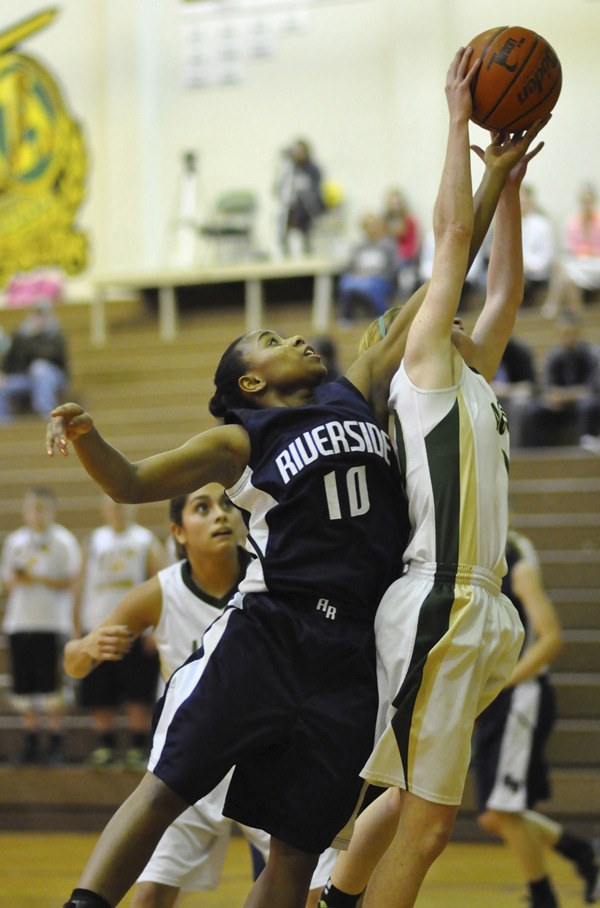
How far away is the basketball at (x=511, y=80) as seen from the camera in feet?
10.9

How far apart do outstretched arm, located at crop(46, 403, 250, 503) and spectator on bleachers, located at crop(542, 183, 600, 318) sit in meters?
9.11

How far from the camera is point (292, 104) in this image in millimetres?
16031

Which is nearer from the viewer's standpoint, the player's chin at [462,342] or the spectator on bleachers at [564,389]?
the player's chin at [462,342]

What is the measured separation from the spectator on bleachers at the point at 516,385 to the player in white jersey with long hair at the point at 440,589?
6357 mm

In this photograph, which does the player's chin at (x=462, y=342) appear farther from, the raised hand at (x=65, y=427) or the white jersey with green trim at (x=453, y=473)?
the raised hand at (x=65, y=427)

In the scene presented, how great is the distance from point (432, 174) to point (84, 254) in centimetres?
462

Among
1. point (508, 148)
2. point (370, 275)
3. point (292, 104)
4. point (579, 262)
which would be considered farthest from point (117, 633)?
point (292, 104)

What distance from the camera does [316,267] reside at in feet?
45.4

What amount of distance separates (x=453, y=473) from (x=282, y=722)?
0.72 m

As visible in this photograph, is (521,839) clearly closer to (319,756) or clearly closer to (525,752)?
(525,752)

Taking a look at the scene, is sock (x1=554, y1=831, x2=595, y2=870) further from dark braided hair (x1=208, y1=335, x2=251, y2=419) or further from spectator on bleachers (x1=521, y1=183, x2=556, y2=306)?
spectator on bleachers (x1=521, y1=183, x2=556, y2=306)

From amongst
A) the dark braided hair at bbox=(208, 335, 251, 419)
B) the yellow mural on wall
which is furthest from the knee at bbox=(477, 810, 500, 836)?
the yellow mural on wall

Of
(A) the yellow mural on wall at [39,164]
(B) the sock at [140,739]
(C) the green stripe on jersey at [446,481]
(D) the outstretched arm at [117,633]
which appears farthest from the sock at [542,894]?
(A) the yellow mural on wall at [39,164]

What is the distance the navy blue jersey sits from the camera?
122 inches
